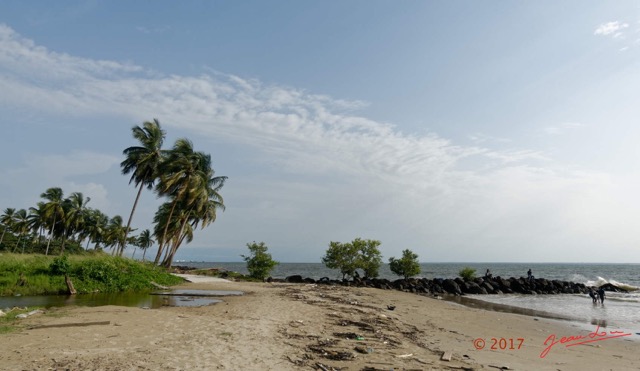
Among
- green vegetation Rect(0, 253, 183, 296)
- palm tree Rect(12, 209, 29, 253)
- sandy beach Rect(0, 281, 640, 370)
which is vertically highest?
palm tree Rect(12, 209, 29, 253)

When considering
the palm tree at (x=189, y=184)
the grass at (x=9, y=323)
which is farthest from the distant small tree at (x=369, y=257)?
the grass at (x=9, y=323)

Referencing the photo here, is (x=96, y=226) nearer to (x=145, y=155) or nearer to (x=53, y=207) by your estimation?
(x=53, y=207)

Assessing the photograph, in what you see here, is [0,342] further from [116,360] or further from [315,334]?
[315,334]

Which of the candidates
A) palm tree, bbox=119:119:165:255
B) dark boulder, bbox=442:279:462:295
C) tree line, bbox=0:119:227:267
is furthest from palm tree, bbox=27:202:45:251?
dark boulder, bbox=442:279:462:295

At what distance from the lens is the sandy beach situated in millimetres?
8008

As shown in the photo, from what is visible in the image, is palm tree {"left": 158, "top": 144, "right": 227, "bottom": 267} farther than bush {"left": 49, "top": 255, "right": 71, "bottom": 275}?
Yes

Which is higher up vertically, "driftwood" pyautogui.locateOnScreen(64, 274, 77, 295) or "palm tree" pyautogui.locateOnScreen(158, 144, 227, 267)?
"palm tree" pyautogui.locateOnScreen(158, 144, 227, 267)

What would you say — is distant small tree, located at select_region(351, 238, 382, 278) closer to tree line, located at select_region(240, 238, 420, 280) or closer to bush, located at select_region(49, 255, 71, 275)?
tree line, located at select_region(240, 238, 420, 280)

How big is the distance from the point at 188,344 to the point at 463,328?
35.0ft

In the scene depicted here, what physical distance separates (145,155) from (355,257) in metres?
23.9

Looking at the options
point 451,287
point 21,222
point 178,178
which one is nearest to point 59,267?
point 178,178

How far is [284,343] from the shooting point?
996 centimetres

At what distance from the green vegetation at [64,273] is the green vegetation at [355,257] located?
2005 centimetres

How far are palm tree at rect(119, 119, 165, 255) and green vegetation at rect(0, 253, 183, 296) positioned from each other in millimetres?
11932
